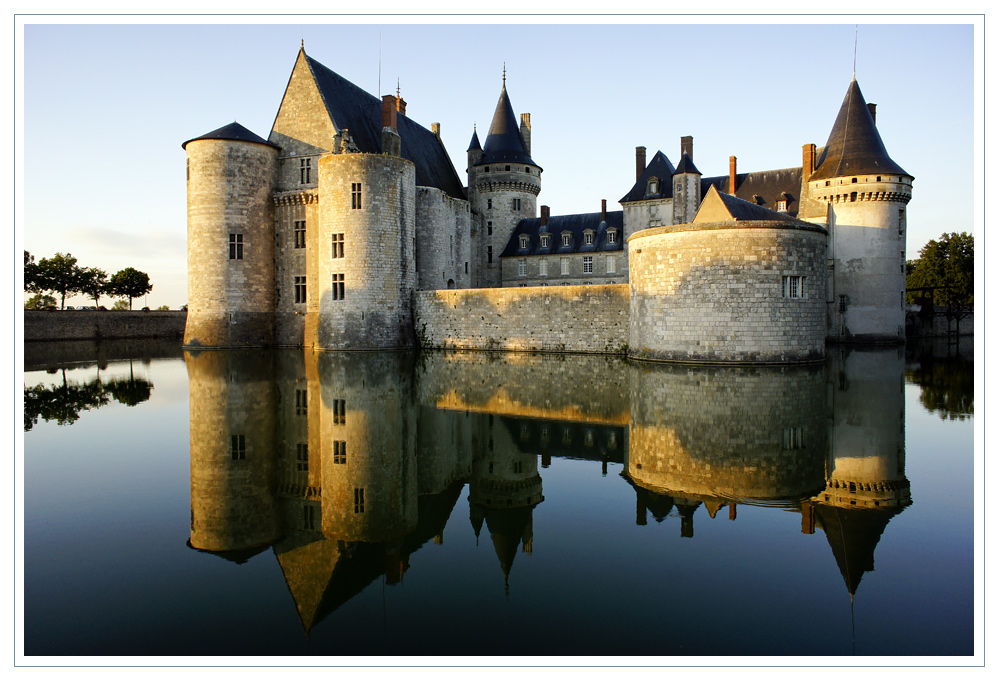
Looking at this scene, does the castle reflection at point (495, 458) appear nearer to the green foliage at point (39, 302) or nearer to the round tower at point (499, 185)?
the round tower at point (499, 185)

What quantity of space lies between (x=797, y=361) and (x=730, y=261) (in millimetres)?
3254

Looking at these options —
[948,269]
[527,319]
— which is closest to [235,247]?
[527,319]

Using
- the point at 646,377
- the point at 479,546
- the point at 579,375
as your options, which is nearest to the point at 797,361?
the point at 646,377

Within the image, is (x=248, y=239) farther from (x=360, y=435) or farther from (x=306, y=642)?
(x=306, y=642)

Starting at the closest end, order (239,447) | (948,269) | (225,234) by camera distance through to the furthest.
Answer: (239,447) → (225,234) → (948,269)

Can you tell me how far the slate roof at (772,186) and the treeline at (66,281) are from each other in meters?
45.2

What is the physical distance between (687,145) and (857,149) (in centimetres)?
894

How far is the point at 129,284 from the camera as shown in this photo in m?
52.9

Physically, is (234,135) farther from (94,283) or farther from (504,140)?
(94,283)

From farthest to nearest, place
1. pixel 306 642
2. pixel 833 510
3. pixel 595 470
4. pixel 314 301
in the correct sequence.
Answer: pixel 314 301
pixel 595 470
pixel 833 510
pixel 306 642

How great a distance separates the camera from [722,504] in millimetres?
5750

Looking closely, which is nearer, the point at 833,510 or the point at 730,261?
the point at 833,510

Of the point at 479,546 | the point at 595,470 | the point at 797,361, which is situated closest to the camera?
the point at 479,546

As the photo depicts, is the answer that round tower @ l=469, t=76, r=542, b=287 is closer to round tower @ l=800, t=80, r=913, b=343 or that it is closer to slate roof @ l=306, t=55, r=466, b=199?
slate roof @ l=306, t=55, r=466, b=199
